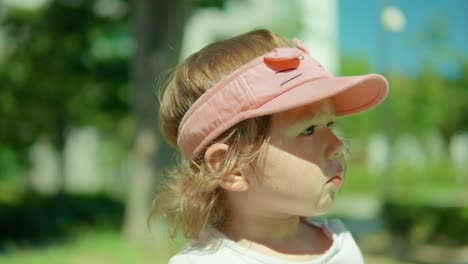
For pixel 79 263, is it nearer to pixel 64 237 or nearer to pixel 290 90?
pixel 64 237

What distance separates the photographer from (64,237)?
837 centimetres

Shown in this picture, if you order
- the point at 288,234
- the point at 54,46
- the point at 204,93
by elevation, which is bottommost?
the point at 54,46

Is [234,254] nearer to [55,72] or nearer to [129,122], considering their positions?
[55,72]

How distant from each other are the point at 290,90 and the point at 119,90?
9.47m

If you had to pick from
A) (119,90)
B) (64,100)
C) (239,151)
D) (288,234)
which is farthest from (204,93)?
(64,100)

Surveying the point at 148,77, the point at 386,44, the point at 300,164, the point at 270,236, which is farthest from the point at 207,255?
the point at 386,44

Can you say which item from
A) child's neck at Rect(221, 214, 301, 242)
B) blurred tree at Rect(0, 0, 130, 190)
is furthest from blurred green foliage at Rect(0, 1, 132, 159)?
child's neck at Rect(221, 214, 301, 242)

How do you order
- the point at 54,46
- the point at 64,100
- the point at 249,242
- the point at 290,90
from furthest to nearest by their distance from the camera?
the point at 64,100
the point at 54,46
the point at 249,242
the point at 290,90

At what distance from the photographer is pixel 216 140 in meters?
1.34

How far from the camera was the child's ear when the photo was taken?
1.35 metres

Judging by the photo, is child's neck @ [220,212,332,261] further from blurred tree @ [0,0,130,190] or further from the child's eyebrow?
blurred tree @ [0,0,130,190]

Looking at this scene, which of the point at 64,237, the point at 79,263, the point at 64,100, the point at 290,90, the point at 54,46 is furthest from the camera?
the point at 64,100

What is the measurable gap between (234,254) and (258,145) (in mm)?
235

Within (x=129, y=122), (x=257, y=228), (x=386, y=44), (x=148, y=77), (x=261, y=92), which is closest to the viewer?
(x=261, y=92)
